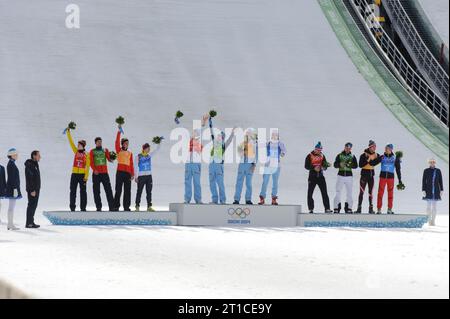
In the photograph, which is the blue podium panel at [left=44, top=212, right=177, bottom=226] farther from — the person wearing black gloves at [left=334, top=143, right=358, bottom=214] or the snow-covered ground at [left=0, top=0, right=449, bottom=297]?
the person wearing black gloves at [left=334, top=143, right=358, bottom=214]

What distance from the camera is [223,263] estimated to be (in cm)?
991

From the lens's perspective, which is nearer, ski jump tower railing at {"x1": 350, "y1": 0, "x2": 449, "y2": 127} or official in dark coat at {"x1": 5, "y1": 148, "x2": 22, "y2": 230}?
official in dark coat at {"x1": 5, "y1": 148, "x2": 22, "y2": 230}

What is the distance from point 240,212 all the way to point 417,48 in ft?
34.4

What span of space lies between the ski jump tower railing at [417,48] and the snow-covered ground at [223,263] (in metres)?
9.38

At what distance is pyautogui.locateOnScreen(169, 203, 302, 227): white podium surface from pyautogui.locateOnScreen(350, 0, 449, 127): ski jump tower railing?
24.5 feet

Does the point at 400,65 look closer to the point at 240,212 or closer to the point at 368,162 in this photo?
the point at 368,162

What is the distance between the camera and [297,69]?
22.7 meters

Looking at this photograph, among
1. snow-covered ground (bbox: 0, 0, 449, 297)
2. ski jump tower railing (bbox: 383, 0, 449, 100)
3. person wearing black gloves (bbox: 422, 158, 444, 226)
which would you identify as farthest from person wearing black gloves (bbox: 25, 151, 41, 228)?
ski jump tower railing (bbox: 383, 0, 449, 100)

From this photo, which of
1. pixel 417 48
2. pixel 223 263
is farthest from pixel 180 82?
pixel 223 263

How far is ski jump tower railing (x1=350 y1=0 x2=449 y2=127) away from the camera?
22.1m

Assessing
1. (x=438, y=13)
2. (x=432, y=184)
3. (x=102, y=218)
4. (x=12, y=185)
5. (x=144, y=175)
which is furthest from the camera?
(x=438, y=13)

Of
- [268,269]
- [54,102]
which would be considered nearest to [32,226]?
[268,269]

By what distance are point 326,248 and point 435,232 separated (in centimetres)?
367

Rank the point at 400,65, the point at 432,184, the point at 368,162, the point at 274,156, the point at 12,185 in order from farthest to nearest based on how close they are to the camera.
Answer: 1. the point at 400,65
2. the point at 432,184
3. the point at 368,162
4. the point at 274,156
5. the point at 12,185
